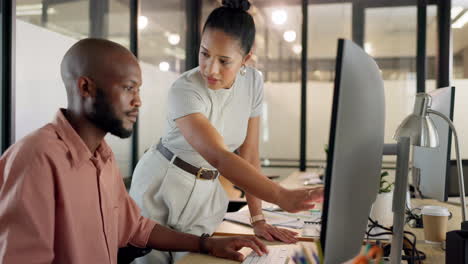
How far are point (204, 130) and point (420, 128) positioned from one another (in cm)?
62

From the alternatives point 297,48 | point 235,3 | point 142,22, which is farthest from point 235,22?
point 297,48

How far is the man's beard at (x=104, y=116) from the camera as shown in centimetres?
115

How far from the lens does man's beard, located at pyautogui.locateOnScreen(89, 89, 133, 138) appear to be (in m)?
1.15

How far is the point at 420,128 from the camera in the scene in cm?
108

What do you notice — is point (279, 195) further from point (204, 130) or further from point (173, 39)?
point (173, 39)

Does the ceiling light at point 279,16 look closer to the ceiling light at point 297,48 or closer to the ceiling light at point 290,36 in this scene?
the ceiling light at point 290,36

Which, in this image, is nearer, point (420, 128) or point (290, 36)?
point (420, 128)

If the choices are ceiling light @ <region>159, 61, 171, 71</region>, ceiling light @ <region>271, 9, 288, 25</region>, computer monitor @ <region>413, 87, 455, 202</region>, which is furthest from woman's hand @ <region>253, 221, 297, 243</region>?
ceiling light @ <region>271, 9, 288, 25</region>

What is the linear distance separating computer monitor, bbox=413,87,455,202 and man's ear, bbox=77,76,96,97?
1.10m

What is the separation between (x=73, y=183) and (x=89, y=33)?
202 cm

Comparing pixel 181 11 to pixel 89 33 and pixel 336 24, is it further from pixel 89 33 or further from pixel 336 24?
pixel 89 33

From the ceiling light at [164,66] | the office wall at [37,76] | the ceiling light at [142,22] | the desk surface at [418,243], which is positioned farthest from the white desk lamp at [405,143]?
the ceiling light at [164,66]

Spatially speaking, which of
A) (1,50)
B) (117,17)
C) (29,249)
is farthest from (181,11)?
(29,249)

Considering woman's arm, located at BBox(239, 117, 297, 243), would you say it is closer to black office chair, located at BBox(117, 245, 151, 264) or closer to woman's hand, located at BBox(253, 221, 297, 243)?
woman's hand, located at BBox(253, 221, 297, 243)
